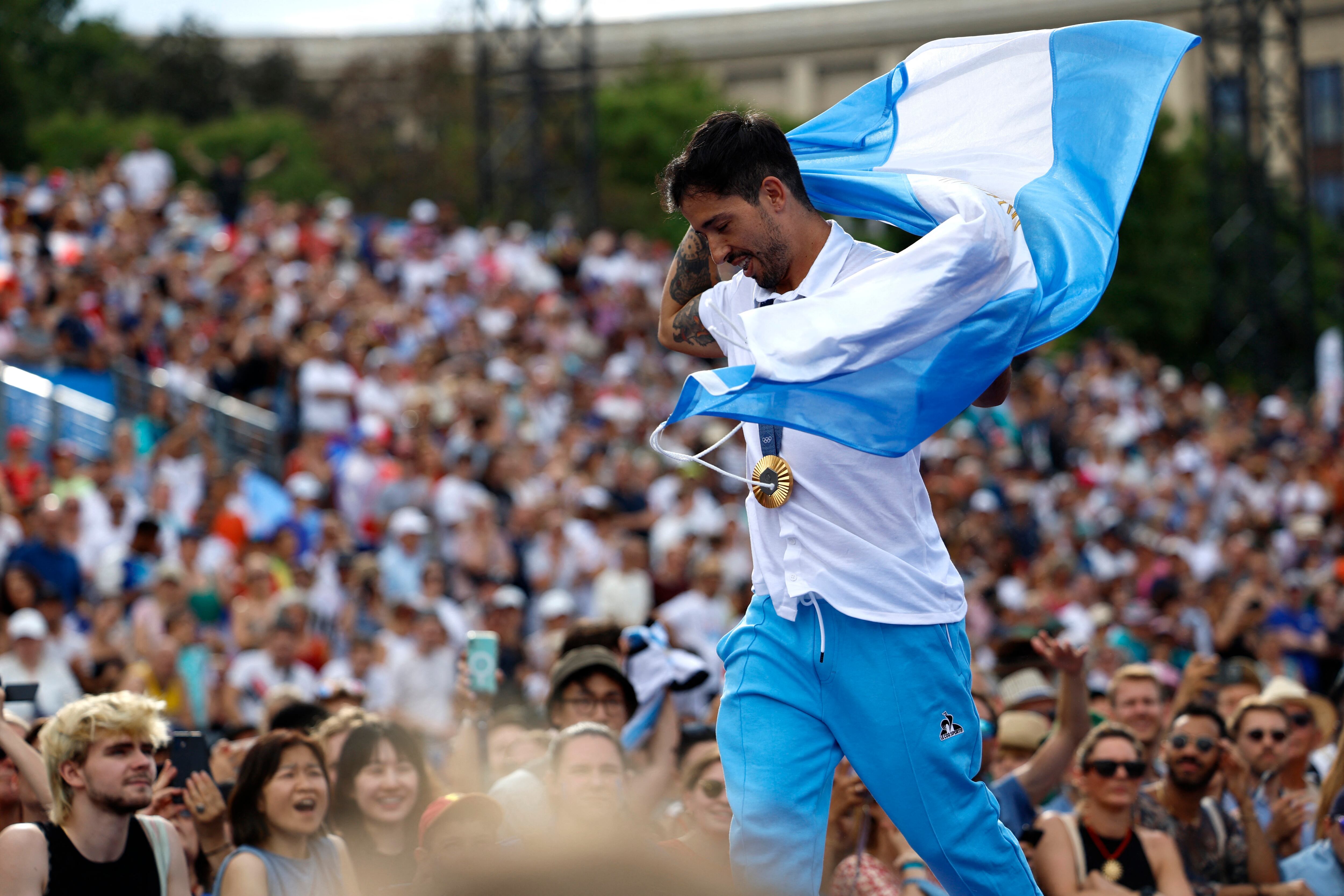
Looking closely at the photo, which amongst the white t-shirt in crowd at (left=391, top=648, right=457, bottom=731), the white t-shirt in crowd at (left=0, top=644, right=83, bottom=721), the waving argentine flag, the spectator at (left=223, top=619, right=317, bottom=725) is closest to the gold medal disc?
the waving argentine flag

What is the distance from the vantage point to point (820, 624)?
358 cm

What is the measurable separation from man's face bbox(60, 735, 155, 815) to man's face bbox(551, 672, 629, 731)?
6.13 ft

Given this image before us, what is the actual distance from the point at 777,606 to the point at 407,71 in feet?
160

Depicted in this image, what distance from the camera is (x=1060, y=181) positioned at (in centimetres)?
411

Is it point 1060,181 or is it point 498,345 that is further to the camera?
point 498,345

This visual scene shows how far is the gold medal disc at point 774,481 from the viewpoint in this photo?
3.63m

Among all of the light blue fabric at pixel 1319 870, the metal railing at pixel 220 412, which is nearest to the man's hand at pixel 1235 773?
the light blue fabric at pixel 1319 870

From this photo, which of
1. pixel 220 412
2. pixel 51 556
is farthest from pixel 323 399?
pixel 51 556

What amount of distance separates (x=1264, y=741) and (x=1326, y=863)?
0.89 meters

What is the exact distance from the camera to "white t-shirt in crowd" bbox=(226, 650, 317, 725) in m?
9.38

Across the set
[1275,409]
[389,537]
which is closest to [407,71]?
[1275,409]

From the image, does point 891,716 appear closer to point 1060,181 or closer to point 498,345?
point 1060,181

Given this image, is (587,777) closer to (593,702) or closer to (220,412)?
(593,702)

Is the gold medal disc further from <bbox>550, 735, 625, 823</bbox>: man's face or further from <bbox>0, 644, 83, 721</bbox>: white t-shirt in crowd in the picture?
<bbox>0, 644, 83, 721</bbox>: white t-shirt in crowd
